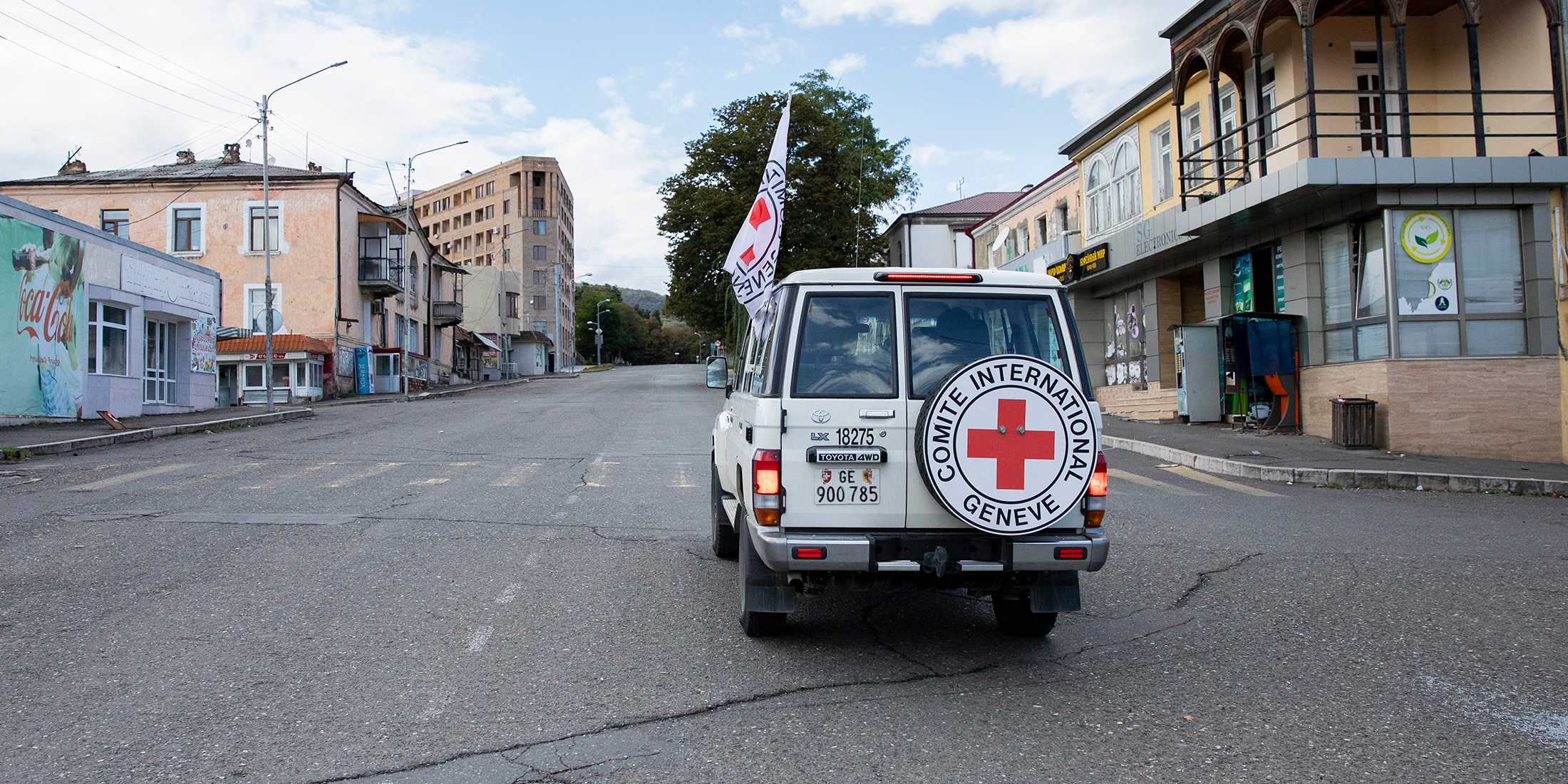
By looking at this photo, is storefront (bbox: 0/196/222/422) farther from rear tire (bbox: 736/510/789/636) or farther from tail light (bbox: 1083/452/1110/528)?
tail light (bbox: 1083/452/1110/528)

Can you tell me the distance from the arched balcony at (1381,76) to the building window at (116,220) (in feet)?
132

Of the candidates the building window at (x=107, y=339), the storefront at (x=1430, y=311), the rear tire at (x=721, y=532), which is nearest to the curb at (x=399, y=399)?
the building window at (x=107, y=339)

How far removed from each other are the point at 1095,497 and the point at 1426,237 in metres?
14.6

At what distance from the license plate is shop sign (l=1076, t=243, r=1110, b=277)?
2221cm

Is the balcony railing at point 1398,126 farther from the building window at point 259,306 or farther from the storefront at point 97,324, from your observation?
the building window at point 259,306

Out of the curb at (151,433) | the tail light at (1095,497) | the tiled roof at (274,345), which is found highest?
the tiled roof at (274,345)

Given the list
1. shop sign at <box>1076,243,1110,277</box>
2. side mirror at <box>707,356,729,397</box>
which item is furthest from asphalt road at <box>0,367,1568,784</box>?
shop sign at <box>1076,243,1110,277</box>

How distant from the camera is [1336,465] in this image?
14.2 m

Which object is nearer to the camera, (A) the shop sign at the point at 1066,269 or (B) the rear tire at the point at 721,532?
(B) the rear tire at the point at 721,532

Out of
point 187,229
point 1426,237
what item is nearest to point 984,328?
point 1426,237

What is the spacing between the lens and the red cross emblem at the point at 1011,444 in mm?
4766

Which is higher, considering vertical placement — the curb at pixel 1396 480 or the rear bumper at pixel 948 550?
the rear bumper at pixel 948 550

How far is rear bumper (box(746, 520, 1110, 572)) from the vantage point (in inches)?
188

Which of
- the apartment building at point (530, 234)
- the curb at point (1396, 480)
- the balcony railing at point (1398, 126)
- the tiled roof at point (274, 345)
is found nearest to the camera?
the curb at point (1396, 480)
